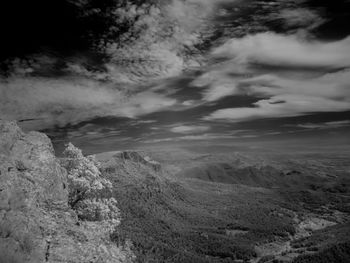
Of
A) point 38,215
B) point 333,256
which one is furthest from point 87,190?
point 333,256

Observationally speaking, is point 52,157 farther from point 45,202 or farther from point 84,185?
point 45,202

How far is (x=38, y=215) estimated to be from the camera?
27.2m

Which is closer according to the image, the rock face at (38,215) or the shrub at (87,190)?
Result: the rock face at (38,215)

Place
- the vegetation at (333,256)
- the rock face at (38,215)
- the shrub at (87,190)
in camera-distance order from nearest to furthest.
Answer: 1. the rock face at (38,215)
2. the shrub at (87,190)
3. the vegetation at (333,256)

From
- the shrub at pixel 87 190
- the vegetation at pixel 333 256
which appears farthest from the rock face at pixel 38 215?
the vegetation at pixel 333 256

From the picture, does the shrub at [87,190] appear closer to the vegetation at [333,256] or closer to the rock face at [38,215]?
the rock face at [38,215]

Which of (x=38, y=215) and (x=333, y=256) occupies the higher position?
(x=38, y=215)

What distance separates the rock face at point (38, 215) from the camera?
2141cm

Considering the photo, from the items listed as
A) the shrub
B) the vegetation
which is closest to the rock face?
the shrub

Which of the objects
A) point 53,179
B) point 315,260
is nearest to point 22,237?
point 53,179

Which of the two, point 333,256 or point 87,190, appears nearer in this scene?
point 87,190

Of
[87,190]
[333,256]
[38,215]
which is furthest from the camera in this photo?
[333,256]

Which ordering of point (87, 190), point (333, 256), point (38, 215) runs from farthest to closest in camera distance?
point (333, 256) → point (87, 190) → point (38, 215)

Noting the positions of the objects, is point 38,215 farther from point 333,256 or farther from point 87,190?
point 333,256
